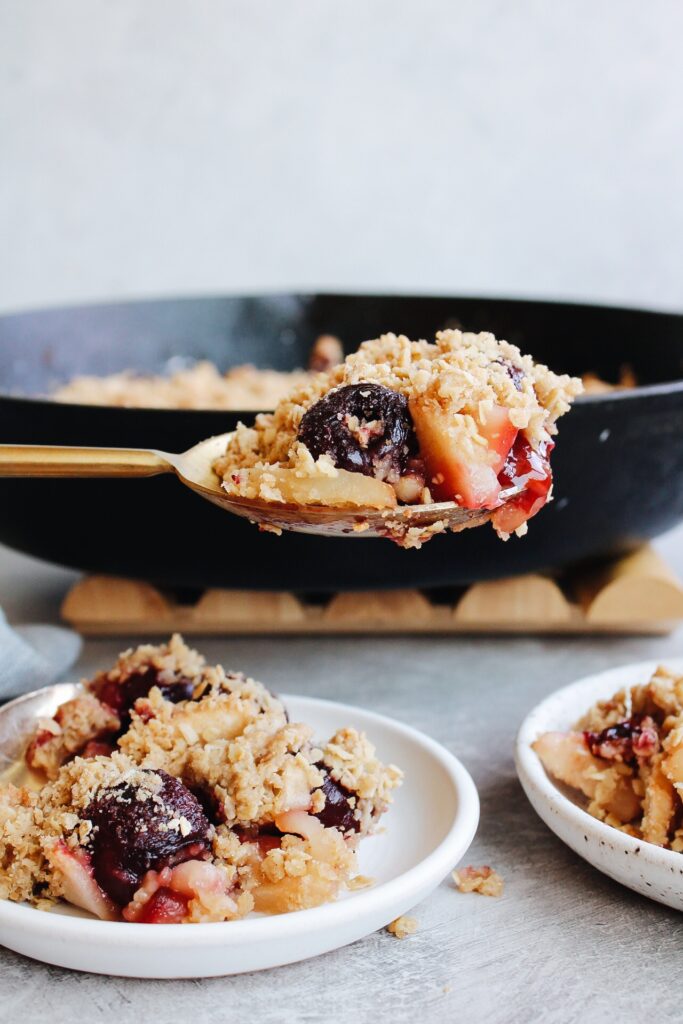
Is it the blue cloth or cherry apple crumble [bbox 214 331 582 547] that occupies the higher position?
cherry apple crumble [bbox 214 331 582 547]

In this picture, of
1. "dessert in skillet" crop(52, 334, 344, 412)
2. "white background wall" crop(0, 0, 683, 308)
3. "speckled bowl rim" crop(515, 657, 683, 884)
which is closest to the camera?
"speckled bowl rim" crop(515, 657, 683, 884)

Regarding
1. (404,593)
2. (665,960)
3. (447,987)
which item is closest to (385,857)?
(447,987)

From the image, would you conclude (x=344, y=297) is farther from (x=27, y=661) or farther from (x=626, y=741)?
(x=626, y=741)

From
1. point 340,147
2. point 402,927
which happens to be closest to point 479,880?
point 402,927

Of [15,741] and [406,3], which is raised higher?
[406,3]

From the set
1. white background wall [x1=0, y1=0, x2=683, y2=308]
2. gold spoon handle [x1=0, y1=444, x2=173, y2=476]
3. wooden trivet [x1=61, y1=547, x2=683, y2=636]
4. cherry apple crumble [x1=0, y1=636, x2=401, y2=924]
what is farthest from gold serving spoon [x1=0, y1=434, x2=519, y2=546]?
white background wall [x1=0, y1=0, x2=683, y2=308]

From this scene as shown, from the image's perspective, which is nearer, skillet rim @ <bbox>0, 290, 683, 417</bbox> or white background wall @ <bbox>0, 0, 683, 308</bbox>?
skillet rim @ <bbox>0, 290, 683, 417</bbox>

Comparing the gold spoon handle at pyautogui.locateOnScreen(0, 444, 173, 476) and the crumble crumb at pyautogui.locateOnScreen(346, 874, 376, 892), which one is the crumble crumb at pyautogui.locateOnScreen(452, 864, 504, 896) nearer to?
the crumble crumb at pyautogui.locateOnScreen(346, 874, 376, 892)

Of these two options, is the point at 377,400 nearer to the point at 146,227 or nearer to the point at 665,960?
the point at 665,960
